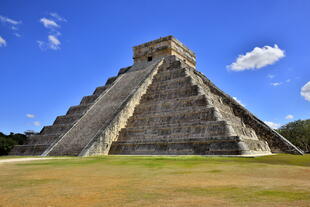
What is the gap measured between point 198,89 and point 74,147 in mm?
8355

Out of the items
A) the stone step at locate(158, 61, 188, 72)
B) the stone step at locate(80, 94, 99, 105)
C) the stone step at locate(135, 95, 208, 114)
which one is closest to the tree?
the stone step at locate(158, 61, 188, 72)

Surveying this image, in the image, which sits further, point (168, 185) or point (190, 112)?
point (190, 112)

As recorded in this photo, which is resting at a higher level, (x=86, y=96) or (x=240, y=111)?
(x=86, y=96)

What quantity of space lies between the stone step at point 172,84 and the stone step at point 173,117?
9.77 feet

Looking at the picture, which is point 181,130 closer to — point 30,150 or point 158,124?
point 158,124

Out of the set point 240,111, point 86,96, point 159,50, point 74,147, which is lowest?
point 74,147

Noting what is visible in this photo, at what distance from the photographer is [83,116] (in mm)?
19844

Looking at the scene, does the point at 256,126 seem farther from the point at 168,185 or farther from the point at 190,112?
the point at 168,185

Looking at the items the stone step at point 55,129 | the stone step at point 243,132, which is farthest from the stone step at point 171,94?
the stone step at point 55,129

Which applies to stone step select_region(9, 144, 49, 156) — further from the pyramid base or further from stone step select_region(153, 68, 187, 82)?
stone step select_region(153, 68, 187, 82)

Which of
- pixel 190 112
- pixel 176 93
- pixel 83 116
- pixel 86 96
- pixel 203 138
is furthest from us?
pixel 86 96

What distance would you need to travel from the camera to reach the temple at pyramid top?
86.5ft

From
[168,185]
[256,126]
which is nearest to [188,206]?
[168,185]

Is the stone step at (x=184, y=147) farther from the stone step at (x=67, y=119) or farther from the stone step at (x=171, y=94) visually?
the stone step at (x=67, y=119)
